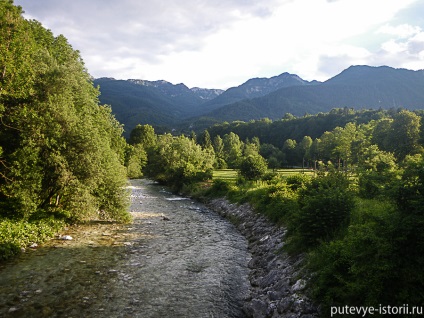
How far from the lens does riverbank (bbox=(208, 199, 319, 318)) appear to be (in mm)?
12430

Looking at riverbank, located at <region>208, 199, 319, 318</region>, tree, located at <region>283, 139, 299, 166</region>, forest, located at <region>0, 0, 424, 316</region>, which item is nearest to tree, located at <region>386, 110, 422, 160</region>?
forest, located at <region>0, 0, 424, 316</region>

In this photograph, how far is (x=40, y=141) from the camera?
23.1 m

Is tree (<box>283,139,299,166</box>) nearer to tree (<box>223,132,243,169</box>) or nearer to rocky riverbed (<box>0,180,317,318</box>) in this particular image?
tree (<box>223,132,243,169</box>)

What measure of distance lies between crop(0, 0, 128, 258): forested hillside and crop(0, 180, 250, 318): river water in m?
3.28

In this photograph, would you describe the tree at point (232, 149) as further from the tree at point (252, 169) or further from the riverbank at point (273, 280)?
the riverbank at point (273, 280)

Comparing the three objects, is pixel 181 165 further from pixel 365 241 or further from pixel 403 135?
pixel 365 241

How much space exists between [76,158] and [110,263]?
34.7ft

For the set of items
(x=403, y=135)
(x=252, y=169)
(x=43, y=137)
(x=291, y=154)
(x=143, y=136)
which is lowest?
(x=252, y=169)

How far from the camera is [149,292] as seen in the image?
15.7 m

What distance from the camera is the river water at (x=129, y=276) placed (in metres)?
13.9

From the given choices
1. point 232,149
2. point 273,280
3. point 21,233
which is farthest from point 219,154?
point 273,280

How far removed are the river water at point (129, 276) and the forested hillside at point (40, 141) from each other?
328 centimetres

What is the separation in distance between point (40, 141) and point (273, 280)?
21.1 metres

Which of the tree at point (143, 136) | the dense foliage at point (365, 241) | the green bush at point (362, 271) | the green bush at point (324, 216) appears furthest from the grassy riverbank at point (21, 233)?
the tree at point (143, 136)
